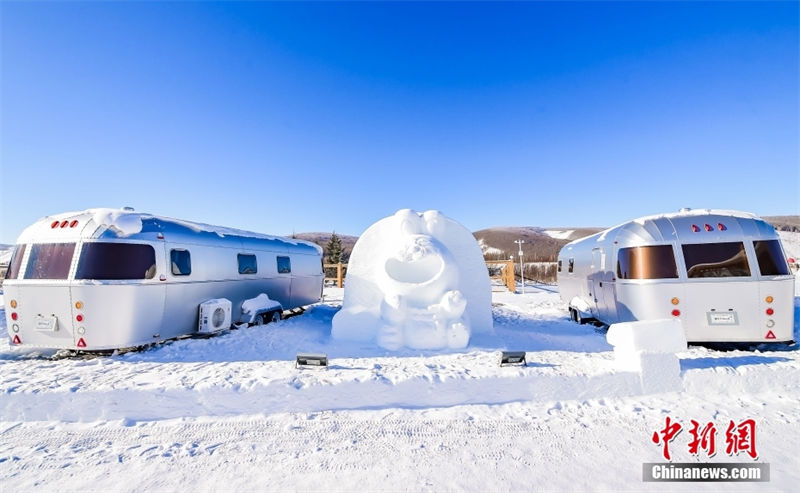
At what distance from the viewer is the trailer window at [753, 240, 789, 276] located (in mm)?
→ 6379

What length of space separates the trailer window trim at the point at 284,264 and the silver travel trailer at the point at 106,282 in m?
2.87

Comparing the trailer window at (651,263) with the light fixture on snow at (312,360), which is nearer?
the light fixture on snow at (312,360)

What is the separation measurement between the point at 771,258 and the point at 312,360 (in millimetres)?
8306

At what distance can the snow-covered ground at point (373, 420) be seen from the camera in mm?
3213

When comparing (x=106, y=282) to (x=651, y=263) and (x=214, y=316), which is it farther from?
(x=651, y=263)

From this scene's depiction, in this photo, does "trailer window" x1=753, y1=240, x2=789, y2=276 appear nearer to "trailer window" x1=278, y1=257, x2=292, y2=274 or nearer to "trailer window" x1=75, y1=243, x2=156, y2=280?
"trailer window" x1=278, y1=257, x2=292, y2=274

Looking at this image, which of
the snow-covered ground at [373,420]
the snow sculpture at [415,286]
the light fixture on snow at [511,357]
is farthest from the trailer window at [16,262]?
the light fixture on snow at [511,357]

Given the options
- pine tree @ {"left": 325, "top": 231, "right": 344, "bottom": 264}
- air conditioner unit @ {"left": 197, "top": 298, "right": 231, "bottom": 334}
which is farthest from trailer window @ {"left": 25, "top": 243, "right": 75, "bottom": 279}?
pine tree @ {"left": 325, "top": 231, "right": 344, "bottom": 264}

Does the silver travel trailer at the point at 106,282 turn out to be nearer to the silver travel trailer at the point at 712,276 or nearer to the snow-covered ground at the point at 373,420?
the snow-covered ground at the point at 373,420

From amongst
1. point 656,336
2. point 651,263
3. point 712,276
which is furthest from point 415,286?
point 712,276

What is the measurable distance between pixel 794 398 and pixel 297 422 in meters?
6.49

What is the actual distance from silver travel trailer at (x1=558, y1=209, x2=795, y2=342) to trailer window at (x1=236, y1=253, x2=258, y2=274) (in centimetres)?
891

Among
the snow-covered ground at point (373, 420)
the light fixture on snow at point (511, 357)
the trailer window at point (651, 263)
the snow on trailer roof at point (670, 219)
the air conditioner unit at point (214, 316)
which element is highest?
the snow on trailer roof at point (670, 219)

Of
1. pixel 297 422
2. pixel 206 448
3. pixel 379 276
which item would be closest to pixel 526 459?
pixel 297 422
